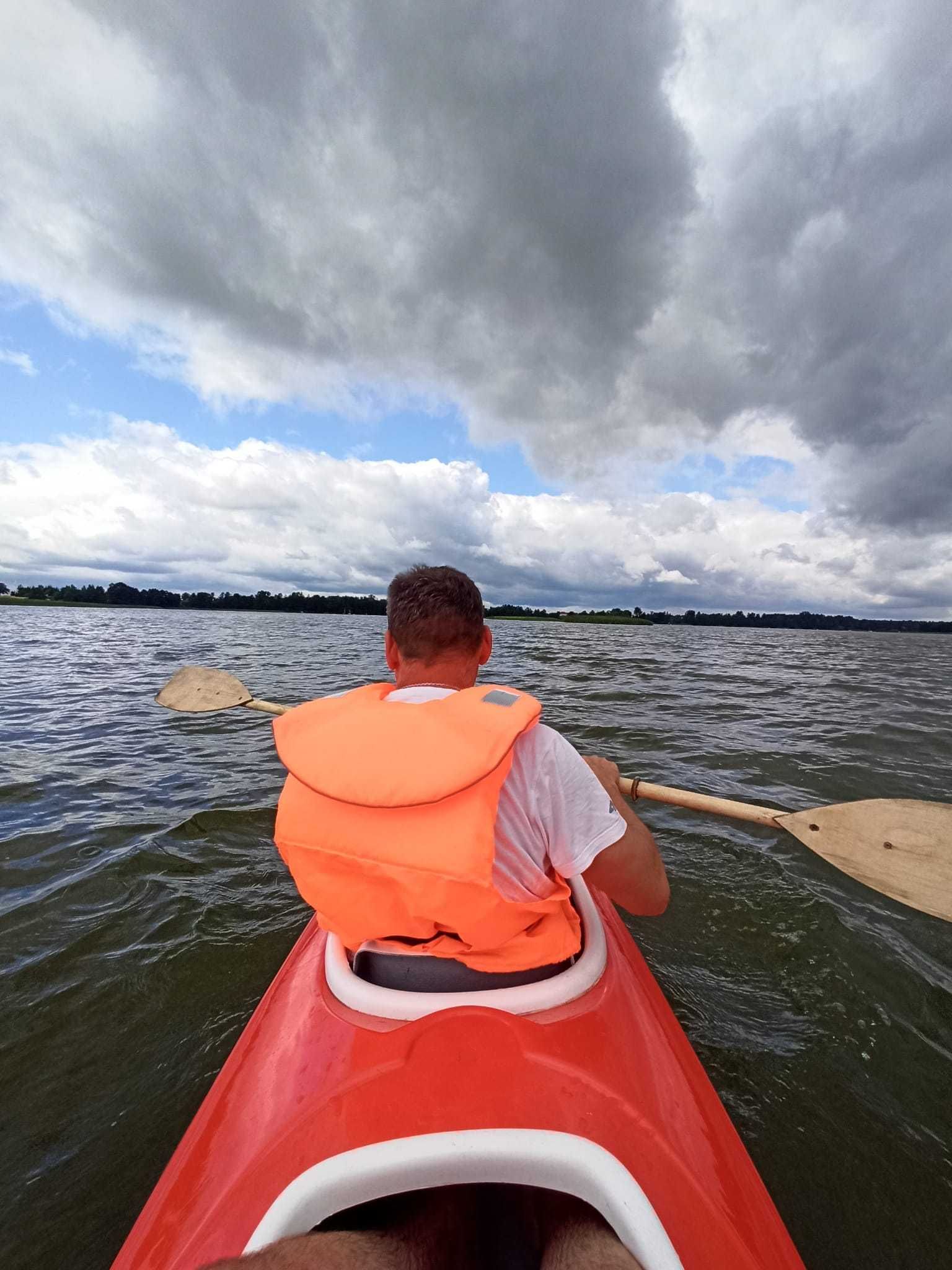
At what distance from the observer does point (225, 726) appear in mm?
9336

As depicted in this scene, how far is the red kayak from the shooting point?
122 cm

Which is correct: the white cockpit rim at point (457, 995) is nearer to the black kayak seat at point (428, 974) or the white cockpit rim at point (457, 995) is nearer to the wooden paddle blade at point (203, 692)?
the black kayak seat at point (428, 974)

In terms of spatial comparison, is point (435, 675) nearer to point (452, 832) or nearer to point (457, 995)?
point (452, 832)

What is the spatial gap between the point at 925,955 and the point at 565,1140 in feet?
12.7

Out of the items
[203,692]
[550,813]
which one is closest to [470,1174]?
[550,813]

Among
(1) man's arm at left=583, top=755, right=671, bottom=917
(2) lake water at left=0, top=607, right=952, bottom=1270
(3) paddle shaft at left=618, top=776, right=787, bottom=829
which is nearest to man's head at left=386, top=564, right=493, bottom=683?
(1) man's arm at left=583, top=755, right=671, bottom=917

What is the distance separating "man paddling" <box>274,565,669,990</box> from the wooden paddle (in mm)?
1556

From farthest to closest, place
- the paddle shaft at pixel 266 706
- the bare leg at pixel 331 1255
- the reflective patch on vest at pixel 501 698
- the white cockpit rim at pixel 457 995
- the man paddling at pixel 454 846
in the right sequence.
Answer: the paddle shaft at pixel 266 706
the reflective patch on vest at pixel 501 698
the white cockpit rim at pixel 457 995
the man paddling at pixel 454 846
the bare leg at pixel 331 1255

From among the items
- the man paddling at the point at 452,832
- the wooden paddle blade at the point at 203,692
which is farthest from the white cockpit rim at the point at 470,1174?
the wooden paddle blade at the point at 203,692

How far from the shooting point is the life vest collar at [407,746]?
5.19 ft

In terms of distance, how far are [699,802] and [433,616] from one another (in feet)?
7.61

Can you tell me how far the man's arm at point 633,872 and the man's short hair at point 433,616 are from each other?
0.87m

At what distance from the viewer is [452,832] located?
156cm

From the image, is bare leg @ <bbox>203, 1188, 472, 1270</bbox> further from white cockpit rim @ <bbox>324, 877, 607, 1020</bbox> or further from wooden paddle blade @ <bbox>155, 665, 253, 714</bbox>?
wooden paddle blade @ <bbox>155, 665, 253, 714</bbox>
